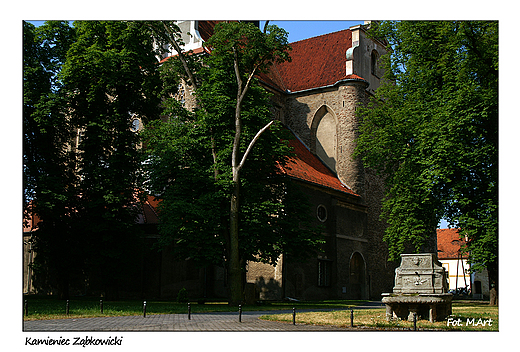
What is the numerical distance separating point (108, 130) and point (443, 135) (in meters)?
14.5

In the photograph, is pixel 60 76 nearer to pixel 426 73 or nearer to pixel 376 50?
pixel 426 73

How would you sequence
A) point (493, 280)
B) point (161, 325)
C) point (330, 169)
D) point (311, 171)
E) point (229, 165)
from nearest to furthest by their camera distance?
point (161, 325) → point (229, 165) → point (493, 280) → point (311, 171) → point (330, 169)

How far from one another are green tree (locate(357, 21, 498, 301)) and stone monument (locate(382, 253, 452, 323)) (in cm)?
540

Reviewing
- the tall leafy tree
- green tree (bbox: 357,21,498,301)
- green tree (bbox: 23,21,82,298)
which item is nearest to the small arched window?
green tree (bbox: 357,21,498,301)

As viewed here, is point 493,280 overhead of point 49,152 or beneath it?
beneath

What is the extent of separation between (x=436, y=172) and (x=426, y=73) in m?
4.74

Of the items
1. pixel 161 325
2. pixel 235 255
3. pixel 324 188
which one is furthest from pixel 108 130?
pixel 161 325

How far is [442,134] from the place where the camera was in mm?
19766

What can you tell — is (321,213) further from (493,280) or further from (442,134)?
(442,134)

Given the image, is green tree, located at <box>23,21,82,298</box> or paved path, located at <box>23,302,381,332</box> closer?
paved path, located at <box>23,302,381,332</box>

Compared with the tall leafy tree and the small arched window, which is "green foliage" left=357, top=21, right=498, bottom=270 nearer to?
the tall leafy tree

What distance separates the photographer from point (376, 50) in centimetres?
3784

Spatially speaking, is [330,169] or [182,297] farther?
[330,169]

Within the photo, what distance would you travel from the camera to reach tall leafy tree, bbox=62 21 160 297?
23531 mm
